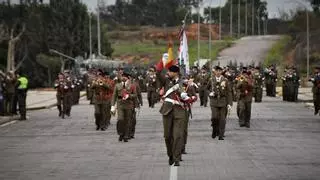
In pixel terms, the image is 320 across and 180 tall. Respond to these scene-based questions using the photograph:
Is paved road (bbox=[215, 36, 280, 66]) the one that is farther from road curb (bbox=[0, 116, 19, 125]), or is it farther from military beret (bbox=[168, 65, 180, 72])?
military beret (bbox=[168, 65, 180, 72])

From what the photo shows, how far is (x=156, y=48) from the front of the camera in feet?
378

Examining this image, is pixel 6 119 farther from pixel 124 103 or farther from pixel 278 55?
pixel 278 55

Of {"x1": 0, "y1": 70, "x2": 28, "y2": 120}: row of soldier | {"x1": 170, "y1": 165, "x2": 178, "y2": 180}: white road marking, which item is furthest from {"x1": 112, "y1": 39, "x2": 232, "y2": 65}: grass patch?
{"x1": 170, "y1": 165, "x2": 178, "y2": 180}: white road marking

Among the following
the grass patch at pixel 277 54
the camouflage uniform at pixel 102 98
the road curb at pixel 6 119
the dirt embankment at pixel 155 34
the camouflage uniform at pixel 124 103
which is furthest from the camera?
the dirt embankment at pixel 155 34

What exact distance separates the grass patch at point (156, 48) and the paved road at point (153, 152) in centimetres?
7131

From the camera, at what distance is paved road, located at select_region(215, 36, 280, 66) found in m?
93.8

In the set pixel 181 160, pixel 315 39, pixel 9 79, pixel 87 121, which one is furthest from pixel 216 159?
pixel 315 39

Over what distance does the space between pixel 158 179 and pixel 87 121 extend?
1710cm

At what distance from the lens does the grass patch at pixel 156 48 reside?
105062mm

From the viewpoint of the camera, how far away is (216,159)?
17.9 metres

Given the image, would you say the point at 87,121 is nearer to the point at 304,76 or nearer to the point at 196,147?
the point at 196,147

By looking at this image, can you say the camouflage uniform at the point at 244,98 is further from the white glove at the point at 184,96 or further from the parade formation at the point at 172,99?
the white glove at the point at 184,96

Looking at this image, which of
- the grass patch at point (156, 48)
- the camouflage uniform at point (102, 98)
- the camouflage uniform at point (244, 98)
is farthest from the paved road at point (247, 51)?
the camouflage uniform at point (102, 98)

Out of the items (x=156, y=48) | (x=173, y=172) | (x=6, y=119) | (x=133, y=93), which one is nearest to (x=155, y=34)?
(x=156, y=48)
